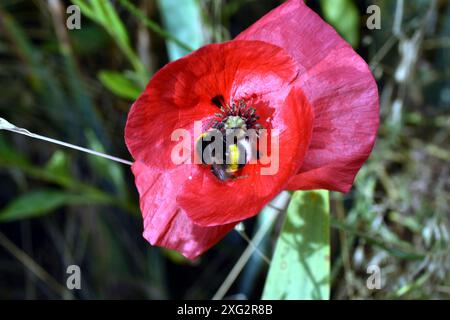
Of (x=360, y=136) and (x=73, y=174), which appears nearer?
(x=360, y=136)

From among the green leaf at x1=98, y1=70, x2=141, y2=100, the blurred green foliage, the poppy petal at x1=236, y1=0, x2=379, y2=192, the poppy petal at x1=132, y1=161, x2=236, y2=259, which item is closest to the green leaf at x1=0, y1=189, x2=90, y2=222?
the blurred green foliage

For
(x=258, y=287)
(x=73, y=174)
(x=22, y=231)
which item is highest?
(x=73, y=174)

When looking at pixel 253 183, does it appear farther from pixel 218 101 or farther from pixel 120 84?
pixel 120 84

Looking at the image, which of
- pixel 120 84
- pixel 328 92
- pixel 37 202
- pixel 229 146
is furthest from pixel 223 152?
pixel 37 202

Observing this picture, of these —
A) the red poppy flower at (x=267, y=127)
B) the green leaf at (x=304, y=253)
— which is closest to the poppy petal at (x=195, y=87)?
the red poppy flower at (x=267, y=127)

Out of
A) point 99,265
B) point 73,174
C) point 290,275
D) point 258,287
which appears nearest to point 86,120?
point 73,174

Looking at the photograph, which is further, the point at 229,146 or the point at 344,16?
→ the point at 344,16
